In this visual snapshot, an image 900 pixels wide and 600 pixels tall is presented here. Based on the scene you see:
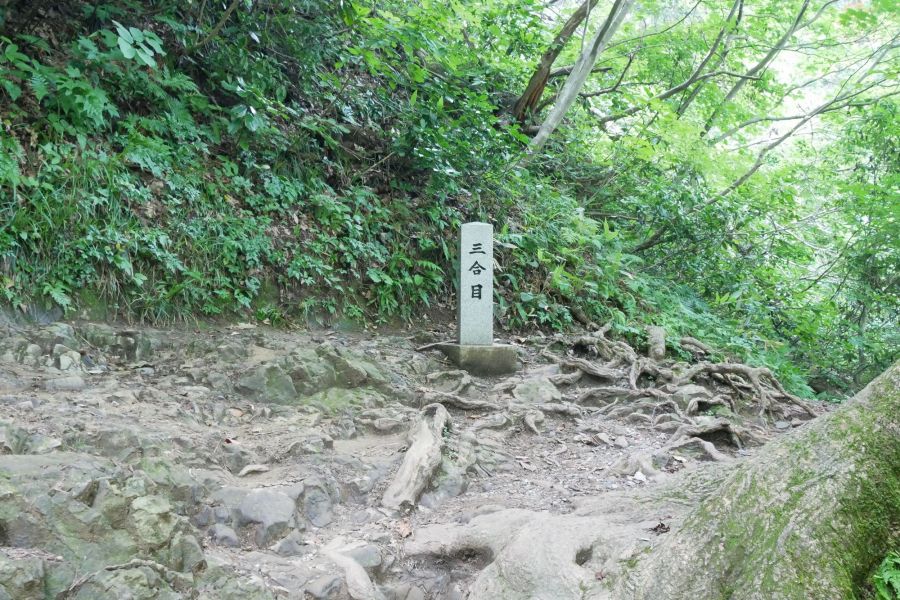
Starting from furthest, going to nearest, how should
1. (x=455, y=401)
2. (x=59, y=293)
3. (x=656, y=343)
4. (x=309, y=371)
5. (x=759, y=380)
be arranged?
(x=656, y=343) → (x=759, y=380) → (x=455, y=401) → (x=309, y=371) → (x=59, y=293)

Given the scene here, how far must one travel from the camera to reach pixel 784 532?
7.39 ft

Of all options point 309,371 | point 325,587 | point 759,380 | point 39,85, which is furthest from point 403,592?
point 759,380

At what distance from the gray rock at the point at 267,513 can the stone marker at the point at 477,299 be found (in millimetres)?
4041

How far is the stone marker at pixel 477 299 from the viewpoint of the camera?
777 centimetres

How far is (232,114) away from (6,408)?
177 inches

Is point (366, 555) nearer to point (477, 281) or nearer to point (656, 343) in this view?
point (477, 281)

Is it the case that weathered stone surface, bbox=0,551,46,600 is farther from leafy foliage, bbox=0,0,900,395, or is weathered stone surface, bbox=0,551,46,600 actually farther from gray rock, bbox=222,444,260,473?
leafy foliage, bbox=0,0,900,395

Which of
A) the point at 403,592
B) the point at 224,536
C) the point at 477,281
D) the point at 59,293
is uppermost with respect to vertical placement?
the point at 477,281

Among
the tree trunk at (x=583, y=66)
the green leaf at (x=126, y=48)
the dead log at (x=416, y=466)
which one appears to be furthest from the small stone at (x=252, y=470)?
the tree trunk at (x=583, y=66)

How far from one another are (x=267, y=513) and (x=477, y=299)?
4.59 meters

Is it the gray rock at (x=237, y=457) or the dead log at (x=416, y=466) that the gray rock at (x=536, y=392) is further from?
the gray rock at (x=237, y=457)

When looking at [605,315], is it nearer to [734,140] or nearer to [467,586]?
[467,586]

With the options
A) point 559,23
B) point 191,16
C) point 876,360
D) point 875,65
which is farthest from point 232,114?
point 875,65

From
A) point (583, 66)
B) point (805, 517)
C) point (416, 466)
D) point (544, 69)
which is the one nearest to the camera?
point (805, 517)
